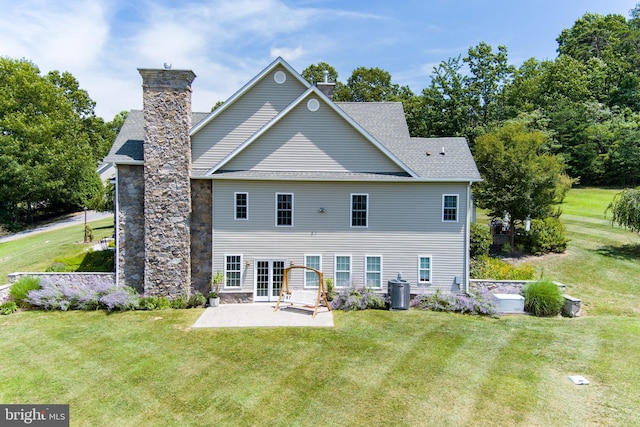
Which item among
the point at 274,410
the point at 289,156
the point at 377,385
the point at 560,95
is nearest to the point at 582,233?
the point at 289,156

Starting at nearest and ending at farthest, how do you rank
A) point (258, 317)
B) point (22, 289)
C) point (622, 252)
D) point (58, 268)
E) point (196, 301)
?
point (258, 317) < point (22, 289) < point (196, 301) < point (58, 268) < point (622, 252)

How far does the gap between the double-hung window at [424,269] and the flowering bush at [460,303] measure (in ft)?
2.16

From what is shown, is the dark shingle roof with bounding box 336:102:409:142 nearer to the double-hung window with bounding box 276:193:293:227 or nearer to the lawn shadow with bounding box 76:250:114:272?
the double-hung window with bounding box 276:193:293:227

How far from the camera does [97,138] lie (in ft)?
168

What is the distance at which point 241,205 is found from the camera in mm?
15422

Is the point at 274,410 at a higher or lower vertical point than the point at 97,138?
lower

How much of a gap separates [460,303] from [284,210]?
7762 mm

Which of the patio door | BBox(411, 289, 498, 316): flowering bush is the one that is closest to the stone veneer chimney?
the patio door

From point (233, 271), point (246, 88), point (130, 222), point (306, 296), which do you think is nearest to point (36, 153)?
point (130, 222)

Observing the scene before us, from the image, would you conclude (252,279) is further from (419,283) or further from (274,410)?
(274,410)

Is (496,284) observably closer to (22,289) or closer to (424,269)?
(424,269)

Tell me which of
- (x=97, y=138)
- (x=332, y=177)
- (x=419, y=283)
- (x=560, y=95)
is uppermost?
(x=560, y=95)

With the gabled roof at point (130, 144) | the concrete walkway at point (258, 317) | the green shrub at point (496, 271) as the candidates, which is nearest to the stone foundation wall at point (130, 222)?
the gabled roof at point (130, 144)

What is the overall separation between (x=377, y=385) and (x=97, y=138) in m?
54.4
